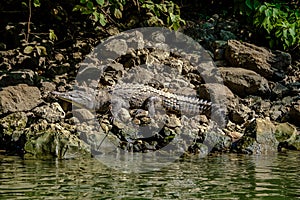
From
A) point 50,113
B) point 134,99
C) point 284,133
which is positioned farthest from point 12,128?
point 284,133

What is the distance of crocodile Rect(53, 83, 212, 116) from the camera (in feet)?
19.9

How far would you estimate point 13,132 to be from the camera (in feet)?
17.0

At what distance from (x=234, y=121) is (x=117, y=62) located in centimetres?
208

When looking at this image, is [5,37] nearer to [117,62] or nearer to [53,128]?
[117,62]

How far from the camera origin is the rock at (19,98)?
5.59 meters

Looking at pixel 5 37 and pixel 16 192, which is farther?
pixel 5 37

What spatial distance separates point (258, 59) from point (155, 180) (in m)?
4.56

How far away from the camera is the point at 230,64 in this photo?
7.28 metres

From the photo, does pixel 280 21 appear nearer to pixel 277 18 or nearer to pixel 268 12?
pixel 277 18

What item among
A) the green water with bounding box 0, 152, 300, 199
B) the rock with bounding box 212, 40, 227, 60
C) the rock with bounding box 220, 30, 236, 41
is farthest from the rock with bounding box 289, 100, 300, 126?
the rock with bounding box 220, 30, 236, 41

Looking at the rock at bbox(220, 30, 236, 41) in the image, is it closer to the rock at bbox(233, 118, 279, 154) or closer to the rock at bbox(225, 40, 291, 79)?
the rock at bbox(225, 40, 291, 79)

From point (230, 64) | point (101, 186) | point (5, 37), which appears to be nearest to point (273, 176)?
point (101, 186)

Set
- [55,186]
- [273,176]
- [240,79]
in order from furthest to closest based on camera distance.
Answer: [240,79]
[273,176]
[55,186]

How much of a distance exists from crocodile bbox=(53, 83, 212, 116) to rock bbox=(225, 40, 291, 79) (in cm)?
116
